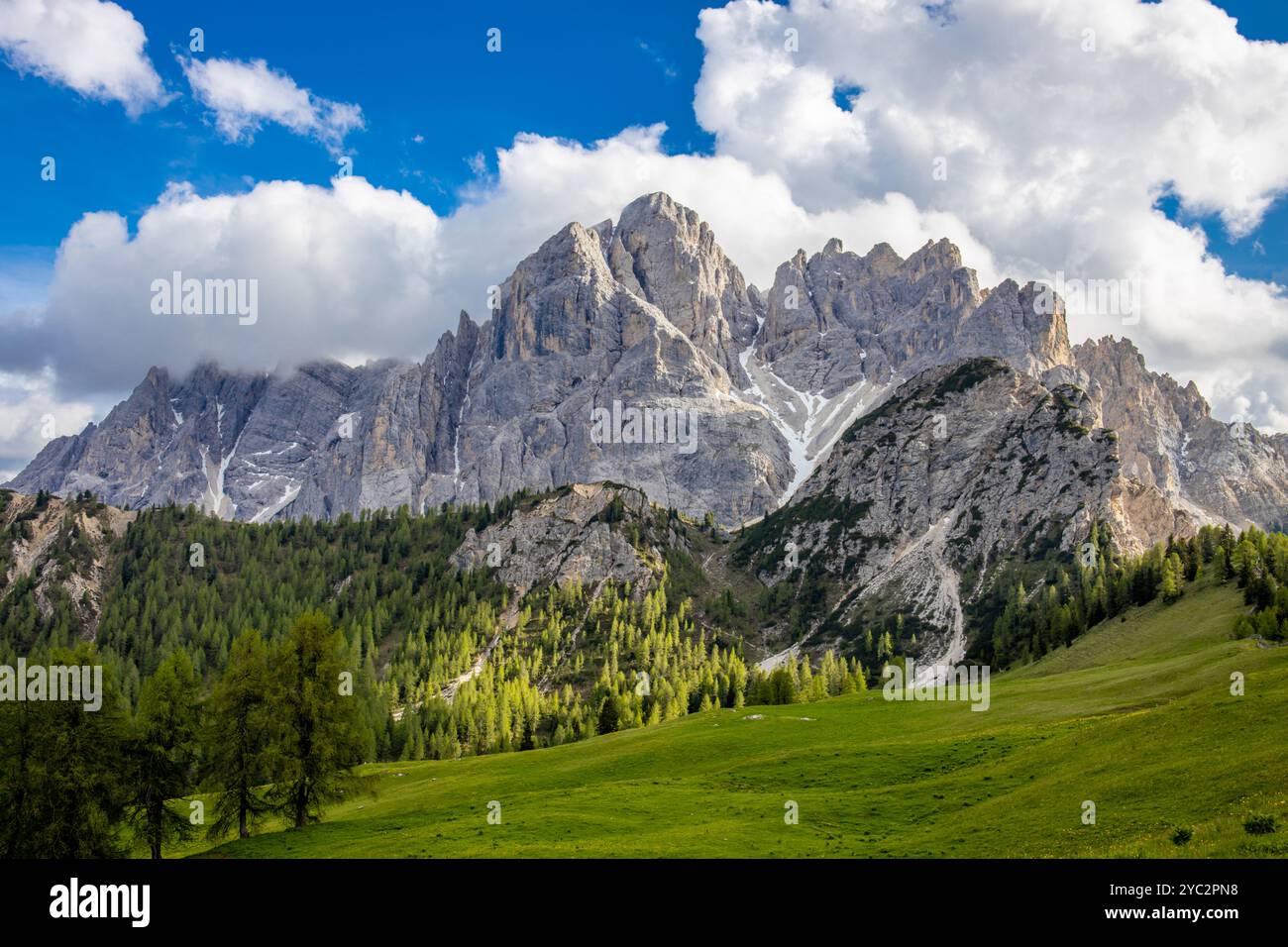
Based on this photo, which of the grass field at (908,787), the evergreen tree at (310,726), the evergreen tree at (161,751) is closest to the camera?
the grass field at (908,787)

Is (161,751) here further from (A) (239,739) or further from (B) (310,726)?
(B) (310,726)

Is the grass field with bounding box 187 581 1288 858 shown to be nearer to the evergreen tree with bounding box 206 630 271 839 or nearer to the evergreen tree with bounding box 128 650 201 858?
the evergreen tree with bounding box 206 630 271 839

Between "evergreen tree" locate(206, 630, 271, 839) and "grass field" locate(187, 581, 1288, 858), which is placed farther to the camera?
"evergreen tree" locate(206, 630, 271, 839)

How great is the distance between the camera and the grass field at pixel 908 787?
31453 millimetres

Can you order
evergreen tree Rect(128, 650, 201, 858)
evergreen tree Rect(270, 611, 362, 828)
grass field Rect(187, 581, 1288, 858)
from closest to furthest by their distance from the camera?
grass field Rect(187, 581, 1288, 858), evergreen tree Rect(128, 650, 201, 858), evergreen tree Rect(270, 611, 362, 828)

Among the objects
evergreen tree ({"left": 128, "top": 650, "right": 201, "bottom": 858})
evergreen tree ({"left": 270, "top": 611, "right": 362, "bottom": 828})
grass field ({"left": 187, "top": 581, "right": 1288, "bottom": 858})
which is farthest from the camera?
evergreen tree ({"left": 270, "top": 611, "right": 362, "bottom": 828})

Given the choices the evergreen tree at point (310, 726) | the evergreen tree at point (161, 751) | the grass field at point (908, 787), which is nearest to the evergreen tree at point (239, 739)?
the evergreen tree at point (310, 726)

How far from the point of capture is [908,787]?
46.6 metres

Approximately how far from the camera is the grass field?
103 feet

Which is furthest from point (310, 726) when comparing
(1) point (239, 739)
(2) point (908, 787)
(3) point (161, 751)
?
(2) point (908, 787)

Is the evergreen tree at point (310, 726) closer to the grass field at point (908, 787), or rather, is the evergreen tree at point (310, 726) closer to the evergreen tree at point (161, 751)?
the grass field at point (908, 787)

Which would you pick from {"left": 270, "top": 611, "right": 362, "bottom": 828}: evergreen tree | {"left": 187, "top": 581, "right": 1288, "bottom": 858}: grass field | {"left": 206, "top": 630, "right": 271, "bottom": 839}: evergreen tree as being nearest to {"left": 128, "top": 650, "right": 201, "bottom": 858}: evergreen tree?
{"left": 206, "top": 630, "right": 271, "bottom": 839}: evergreen tree

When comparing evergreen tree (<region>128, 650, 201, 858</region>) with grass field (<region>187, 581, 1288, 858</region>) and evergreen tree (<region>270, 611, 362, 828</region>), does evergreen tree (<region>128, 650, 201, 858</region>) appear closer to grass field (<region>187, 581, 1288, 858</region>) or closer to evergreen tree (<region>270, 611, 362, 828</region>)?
grass field (<region>187, 581, 1288, 858</region>)
